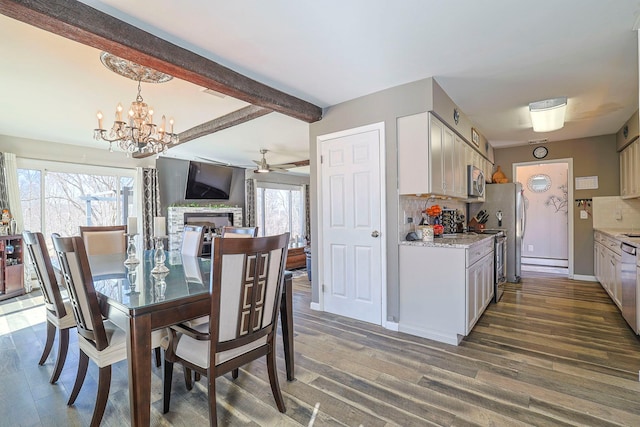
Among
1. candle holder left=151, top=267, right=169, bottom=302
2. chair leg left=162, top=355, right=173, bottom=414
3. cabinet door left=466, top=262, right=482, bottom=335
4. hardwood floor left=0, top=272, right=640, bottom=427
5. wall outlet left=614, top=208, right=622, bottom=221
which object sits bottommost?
hardwood floor left=0, top=272, right=640, bottom=427

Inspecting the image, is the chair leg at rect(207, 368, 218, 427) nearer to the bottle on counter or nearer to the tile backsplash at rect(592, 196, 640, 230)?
the bottle on counter

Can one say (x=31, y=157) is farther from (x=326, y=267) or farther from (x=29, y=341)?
(x=326, y=267)

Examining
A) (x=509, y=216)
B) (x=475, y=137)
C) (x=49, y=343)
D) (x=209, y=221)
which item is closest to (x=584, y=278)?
(x=509, y=216)

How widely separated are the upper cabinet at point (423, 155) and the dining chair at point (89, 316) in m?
2.58

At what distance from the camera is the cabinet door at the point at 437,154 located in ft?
9.75

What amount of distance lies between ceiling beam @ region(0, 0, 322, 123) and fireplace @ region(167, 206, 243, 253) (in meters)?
3.71

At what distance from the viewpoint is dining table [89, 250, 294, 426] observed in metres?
1.46

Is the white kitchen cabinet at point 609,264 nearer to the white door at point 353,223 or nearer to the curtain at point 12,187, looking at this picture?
the white door at point 353,223

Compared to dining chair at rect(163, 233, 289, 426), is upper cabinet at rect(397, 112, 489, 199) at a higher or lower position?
higher

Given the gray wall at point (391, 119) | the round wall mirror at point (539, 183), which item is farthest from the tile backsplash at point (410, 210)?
the round wall mirror at point (539, 183)

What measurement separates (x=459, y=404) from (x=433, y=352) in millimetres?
702

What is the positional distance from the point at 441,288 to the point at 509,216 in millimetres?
3037

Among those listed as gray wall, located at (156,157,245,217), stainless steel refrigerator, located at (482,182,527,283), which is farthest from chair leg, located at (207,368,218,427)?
gray wall, located at (156,157,245,217)

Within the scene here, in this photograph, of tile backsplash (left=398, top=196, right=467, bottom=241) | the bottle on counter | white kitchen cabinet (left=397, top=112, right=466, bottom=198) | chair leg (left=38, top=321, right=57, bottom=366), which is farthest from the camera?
tile backsplash (left=398, top=196, right=467, bottom=241)
